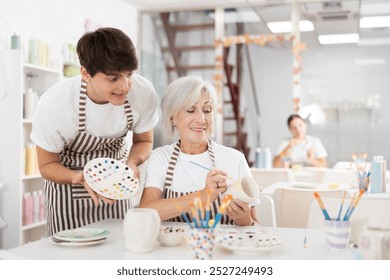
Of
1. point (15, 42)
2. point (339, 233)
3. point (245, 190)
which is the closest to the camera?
point (339, 233)

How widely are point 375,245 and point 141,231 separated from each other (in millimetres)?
444

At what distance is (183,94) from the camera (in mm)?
1372

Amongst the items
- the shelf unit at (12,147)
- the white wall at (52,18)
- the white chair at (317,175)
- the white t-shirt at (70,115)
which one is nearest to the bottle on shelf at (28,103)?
the shelf unit at (12,147)

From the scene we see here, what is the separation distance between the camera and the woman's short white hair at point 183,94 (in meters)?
1.36

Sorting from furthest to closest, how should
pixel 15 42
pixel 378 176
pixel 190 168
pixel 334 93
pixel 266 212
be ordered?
pixel 334 93
pixel 15 42
pixel 378 176
pixel 266 212
pixel 190 168

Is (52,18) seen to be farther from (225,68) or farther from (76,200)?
(76,200)

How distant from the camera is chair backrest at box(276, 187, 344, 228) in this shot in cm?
204

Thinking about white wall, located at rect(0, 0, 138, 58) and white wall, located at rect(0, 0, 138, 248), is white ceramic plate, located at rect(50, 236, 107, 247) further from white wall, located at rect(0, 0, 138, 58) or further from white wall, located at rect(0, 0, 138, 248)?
white wall, located at rect(0, 0, 138, 58)

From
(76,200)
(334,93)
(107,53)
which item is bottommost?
(76,200)

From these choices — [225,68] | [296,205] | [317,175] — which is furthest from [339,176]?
[225,68]

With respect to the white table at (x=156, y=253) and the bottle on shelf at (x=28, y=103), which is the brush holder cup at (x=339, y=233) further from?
the bottle on shelf at (x=28, y=103)

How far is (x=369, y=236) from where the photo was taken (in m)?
0.90

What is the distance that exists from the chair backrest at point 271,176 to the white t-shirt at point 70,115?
5.65 ft
